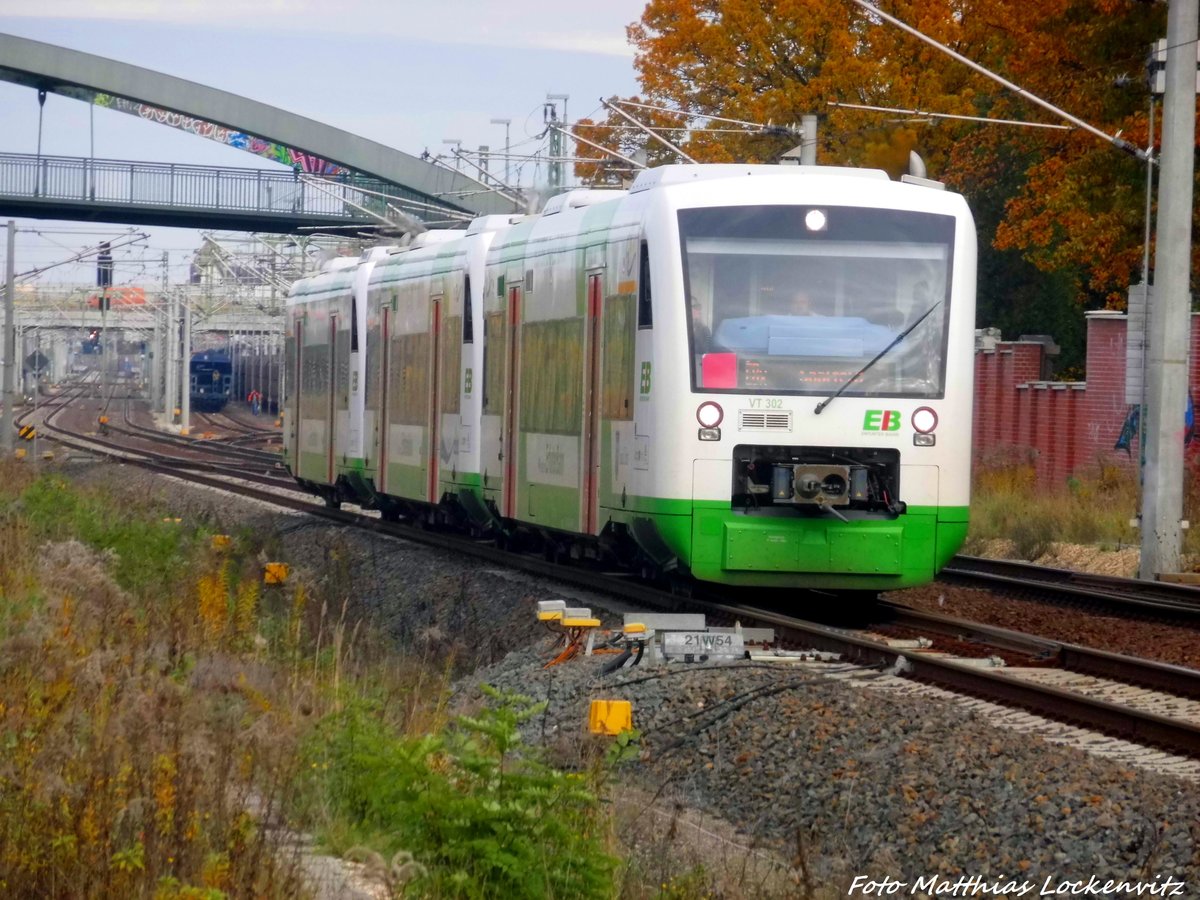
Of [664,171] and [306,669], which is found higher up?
[664,171]

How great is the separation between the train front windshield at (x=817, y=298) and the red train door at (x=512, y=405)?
4.27 m

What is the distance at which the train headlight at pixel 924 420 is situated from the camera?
13281mm

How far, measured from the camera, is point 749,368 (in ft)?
43.1

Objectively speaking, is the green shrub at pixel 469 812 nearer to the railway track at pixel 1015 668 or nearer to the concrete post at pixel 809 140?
the railway track at pixel 1015 668

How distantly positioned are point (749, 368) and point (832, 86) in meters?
29.6

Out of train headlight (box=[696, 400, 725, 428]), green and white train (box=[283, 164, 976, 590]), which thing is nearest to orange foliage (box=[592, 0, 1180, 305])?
green and white train (box=[283, 164, 976, 590])

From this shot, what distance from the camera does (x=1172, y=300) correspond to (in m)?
18.8

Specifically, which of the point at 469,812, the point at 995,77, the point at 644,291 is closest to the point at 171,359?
the point at 995,77

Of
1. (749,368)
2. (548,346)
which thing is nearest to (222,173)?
(548,346)

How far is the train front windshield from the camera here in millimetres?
13125

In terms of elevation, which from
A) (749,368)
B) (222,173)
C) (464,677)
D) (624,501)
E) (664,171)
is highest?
(222,173)

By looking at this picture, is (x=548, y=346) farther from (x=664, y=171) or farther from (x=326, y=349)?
(x=326, y=349)

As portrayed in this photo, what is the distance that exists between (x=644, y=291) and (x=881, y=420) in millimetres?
1918

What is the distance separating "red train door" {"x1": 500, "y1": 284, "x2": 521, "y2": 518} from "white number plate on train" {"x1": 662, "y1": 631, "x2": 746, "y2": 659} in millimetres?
6255
